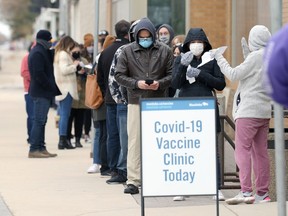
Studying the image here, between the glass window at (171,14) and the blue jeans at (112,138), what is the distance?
16.5 feet

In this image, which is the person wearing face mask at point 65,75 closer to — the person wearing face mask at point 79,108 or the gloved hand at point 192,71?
the person wearing face mask at point 79,108

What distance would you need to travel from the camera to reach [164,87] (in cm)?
993

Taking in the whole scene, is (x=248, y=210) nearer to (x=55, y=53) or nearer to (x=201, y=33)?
(x=201, y=33)

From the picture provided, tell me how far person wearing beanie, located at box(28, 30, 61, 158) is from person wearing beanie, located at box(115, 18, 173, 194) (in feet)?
14.3

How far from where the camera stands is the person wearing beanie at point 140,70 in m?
9.83

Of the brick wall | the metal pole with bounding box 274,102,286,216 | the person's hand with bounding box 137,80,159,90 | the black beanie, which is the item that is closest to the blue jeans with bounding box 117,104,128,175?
the person's hand with bounding box 137,80,159,90

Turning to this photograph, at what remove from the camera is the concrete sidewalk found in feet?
30.2

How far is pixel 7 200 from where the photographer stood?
10.2 m

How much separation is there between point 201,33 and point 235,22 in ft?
23.1

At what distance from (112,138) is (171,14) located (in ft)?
18.3

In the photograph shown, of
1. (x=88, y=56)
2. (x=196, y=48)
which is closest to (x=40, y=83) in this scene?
(x=88, y=56)

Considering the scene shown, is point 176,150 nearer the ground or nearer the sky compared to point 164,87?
nearer the ground

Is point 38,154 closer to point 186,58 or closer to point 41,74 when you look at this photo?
point 41,74

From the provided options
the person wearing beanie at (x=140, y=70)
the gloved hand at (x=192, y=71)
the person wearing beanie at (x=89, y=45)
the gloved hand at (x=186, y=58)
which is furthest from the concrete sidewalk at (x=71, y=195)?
the person wearing beanie at (x=89, y=45)
